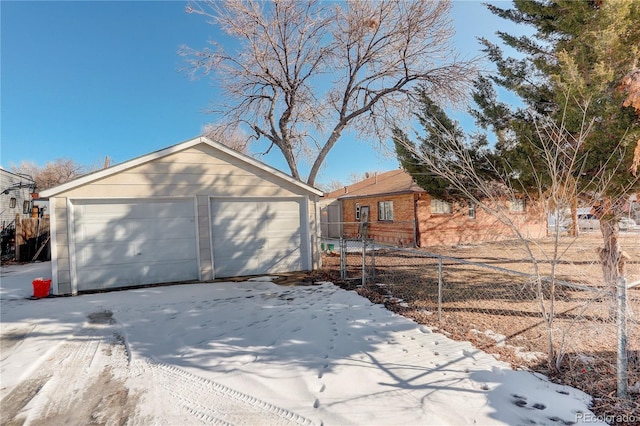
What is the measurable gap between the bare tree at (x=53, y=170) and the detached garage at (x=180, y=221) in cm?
3209

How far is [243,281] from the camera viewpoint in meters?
7.87

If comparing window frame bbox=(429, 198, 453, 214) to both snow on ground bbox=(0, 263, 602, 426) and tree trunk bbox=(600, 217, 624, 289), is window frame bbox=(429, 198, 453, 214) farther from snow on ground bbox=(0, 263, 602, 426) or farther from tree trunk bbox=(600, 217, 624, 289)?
snow on ground bbox=(0, 263, 602, 426)

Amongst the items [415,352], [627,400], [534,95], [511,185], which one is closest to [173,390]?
[415,352]

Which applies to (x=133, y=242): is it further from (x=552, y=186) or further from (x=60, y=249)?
(x=552, y=186)

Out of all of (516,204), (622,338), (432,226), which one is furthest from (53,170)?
(622,338)

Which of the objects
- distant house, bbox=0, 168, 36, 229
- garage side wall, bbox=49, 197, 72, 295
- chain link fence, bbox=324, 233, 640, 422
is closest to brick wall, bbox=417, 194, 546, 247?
chain link fence, bbox=324, 233, 640, 422

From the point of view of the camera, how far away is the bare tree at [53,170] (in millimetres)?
31942

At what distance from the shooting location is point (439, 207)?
47.6ft

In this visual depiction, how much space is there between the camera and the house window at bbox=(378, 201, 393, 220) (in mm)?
15836

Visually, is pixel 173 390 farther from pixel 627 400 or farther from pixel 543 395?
pixel 627 400

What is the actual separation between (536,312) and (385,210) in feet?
37.4

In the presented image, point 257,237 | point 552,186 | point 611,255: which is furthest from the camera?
point 257,237

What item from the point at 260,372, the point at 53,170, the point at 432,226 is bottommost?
the point at 260,372

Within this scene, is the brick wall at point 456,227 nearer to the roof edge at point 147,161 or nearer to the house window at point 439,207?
the house window at point 439,207
